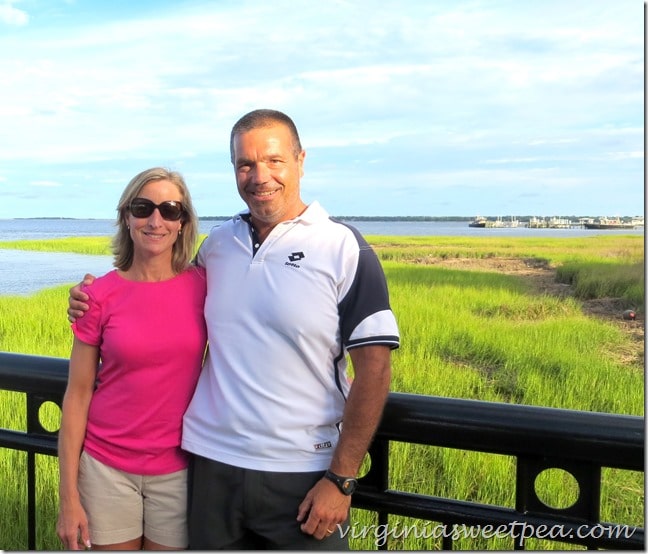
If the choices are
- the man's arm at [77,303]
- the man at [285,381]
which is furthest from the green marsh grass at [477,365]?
the man's arm at [77,303]

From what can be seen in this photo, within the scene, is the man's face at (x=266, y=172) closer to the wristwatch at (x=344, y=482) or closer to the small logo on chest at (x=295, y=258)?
the small logo on chest at (x=295, y=258)

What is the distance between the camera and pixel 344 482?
5.68ft

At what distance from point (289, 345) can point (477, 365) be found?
7992 millimetres

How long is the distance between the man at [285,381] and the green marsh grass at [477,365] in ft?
1.50

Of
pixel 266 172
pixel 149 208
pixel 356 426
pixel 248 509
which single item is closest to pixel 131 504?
pixel 248 509

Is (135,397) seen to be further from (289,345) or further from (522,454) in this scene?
(522,454)

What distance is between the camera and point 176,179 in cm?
204

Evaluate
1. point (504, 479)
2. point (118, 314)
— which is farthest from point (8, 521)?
point (504, 479)

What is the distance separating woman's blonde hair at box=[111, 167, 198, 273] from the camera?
202 centimetres

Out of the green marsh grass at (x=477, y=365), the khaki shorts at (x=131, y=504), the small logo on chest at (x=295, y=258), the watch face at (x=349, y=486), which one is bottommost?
the green marsh grass at (x=477, y=365)

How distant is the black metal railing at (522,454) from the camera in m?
1.52

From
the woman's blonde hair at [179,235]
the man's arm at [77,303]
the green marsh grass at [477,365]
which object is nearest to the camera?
the man's arm at [77,303]

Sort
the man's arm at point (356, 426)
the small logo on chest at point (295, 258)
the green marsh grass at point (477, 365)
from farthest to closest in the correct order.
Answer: the green marsh grass at point (477, 365), the small logo on chest at point (295, 258), the man's arm at point (356, 426)

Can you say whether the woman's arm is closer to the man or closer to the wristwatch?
the man
